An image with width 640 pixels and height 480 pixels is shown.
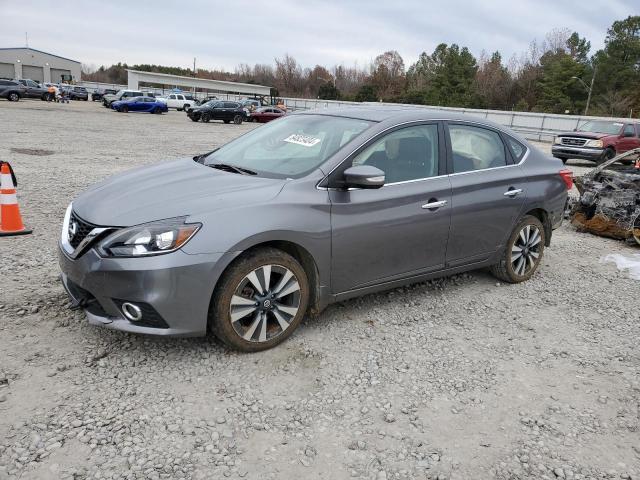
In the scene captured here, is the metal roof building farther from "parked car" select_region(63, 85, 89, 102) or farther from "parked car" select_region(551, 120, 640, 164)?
"parked car" select_region(551, 120, 640, 164)

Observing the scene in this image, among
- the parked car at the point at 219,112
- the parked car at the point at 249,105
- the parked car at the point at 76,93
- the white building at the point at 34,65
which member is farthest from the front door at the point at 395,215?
the white building at the point at 34,65

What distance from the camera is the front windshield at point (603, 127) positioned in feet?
64.0

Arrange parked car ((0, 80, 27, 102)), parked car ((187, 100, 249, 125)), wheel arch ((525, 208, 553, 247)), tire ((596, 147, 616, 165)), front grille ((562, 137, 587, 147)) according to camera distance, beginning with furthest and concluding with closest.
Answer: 1. parked car ((0, 80, 27, 102))
2. parked car ((187, 100, 249, 125))
3. front grille ((562, 137, 587, 147))
4. tire ((596, 147, 616, 165))
5. wheel arch ((525, 208, 553, 247))

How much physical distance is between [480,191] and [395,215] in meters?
1.07

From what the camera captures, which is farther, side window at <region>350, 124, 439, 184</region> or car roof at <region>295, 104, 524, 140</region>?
car roof at <region>295, 104, 524, 140</region>

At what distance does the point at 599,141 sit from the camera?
1862 centimetres

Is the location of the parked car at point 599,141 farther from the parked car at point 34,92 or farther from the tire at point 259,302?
the parked car at point 34,92

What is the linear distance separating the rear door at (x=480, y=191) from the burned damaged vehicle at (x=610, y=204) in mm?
3482

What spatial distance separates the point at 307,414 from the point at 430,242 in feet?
6.36

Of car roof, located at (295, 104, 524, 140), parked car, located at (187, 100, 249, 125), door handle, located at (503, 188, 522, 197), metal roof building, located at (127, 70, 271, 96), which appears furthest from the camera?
metal roof building, located at (127, 70, 271, 96)

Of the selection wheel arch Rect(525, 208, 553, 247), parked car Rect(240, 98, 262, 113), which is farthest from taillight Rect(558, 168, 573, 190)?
parked car Rect(240, 98, 262, 113)

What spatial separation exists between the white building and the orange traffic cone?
92361 mm

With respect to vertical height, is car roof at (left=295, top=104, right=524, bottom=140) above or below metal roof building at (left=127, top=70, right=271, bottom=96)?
below

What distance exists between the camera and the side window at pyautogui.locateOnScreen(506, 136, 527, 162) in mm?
5178
